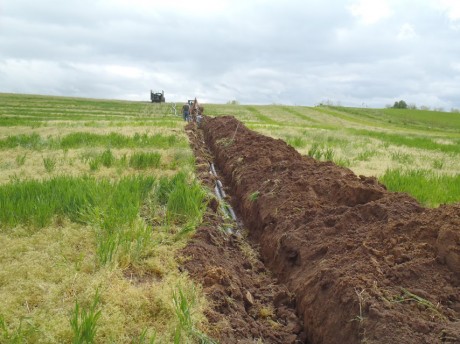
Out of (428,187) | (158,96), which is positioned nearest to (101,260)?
(428,187)

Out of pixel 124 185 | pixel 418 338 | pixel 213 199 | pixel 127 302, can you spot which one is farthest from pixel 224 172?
pixel 418 338

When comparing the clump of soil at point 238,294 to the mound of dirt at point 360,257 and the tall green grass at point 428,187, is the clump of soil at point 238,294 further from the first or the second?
the tall green grass at point 428,187

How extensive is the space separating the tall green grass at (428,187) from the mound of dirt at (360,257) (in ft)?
2.57

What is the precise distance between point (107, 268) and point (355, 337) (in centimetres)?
176

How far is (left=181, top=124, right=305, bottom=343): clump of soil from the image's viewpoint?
2951 mm

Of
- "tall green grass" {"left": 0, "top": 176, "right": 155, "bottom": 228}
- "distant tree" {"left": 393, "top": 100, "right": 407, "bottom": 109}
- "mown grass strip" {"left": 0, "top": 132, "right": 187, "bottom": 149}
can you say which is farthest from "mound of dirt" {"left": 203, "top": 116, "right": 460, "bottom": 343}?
"distant tree" {"left": 393, "top": 100, "right": 407, "bottom": 109}

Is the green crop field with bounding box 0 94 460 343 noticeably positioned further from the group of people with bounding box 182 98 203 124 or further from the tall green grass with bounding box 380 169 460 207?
the group of people with bounding box 182 98 203 124

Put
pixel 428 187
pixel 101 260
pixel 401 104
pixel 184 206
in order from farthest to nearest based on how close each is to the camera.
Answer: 1. pixel 401 104
2. pixel 428 187
3. pixel 184 206
4. pixel 101 260

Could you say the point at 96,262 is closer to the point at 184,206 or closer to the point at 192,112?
the point at 184,206

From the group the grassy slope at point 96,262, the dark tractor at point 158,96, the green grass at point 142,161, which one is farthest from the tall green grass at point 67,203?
the dark tractor at point 158,96

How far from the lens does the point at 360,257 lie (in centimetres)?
339

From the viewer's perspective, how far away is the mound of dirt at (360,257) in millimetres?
2596

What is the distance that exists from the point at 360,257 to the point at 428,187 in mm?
3449

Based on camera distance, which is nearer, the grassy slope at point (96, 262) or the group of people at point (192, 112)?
the grassy slope at point (96, 262)
